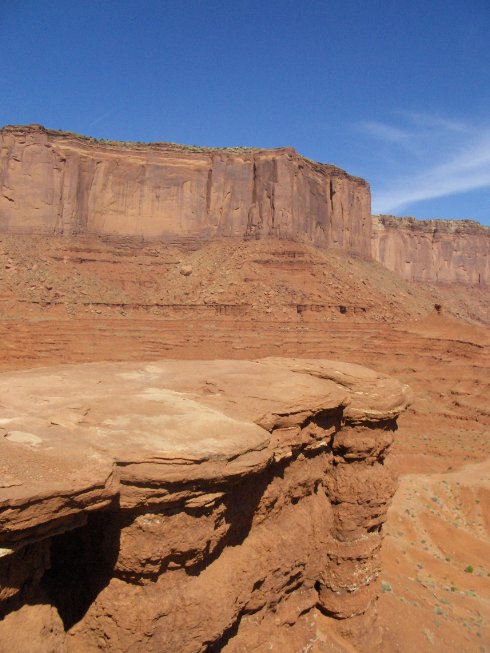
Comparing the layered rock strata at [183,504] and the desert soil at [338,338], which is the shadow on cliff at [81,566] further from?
the desert soil at [338,338]

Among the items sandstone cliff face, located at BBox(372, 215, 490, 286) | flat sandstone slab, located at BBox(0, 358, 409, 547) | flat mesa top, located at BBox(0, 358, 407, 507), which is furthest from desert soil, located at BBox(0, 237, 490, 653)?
sandstone cliff face, located at BBox(372, 215, 490, 286)

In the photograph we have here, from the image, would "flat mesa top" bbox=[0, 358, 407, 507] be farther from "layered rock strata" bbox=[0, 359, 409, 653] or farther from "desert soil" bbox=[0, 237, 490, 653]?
"desert soil" bbox=[0, 237, 490, 653]

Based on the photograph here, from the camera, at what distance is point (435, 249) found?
103 metres

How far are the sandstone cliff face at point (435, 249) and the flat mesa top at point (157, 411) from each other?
3727 inches

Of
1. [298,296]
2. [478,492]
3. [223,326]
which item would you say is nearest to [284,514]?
[478,492]

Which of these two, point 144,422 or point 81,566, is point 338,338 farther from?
point 81,566

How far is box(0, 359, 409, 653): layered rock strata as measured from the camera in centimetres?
484

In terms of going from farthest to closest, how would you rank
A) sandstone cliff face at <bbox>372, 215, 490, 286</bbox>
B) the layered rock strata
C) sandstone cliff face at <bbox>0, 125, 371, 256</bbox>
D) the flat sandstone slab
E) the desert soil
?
sandstone cliff face at <bbox>372, 215, 490, 286</bbox>
sandstone cliff face at <bbox>0, 125, 371, 256</bbox>
the desert soil
the layered rock strata
the flat sandstone slab

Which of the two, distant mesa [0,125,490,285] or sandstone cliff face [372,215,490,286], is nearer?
distant mesa [0,125,490,285]

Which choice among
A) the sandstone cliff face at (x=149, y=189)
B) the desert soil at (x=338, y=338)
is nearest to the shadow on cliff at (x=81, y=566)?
the desert soil at (x=338, y=338)

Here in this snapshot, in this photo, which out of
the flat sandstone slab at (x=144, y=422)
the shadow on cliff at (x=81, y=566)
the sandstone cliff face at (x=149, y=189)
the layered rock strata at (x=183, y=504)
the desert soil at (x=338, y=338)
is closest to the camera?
the flat sandstone slab at (x=144, y=422)

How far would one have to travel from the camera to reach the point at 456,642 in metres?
9.73

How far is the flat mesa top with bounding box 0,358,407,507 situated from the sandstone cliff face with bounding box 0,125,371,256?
4823 cm

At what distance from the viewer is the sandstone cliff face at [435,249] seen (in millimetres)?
100250
